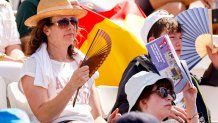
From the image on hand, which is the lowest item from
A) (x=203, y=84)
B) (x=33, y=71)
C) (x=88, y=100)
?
(x=203, y=84)

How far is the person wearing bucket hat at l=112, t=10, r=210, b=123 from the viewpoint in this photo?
5.05 m

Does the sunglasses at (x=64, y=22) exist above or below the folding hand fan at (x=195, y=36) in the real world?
above

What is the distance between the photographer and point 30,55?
5172mm

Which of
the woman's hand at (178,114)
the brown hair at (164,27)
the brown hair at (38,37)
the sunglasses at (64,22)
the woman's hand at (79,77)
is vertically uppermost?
the sunglasses at (64,22)

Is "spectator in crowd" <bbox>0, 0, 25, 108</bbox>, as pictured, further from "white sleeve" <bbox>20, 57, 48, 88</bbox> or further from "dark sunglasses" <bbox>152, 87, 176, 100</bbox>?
"dark sunglasses" <bbox>152, 87, 176, 100</bbox>

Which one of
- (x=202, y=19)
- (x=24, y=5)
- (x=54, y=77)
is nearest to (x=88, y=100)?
(x=54, y=77)

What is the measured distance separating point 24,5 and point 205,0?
203 centimetres

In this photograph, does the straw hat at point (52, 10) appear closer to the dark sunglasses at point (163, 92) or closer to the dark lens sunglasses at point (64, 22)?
the dark lens sunglasses at point (64, 22)

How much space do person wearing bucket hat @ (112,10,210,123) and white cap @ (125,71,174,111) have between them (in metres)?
0.24

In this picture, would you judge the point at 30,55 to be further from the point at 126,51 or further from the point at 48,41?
the point at 126,51

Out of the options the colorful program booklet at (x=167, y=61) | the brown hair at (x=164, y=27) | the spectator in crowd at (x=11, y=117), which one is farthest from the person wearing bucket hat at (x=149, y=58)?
the spectator in crowd at (x=11, y=117)

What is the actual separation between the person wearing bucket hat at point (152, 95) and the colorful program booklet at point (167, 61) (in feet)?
0.34

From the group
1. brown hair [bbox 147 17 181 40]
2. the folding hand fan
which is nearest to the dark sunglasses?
brown hair [bbox 147 17 181 40]

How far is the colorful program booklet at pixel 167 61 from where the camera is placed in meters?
4.78
